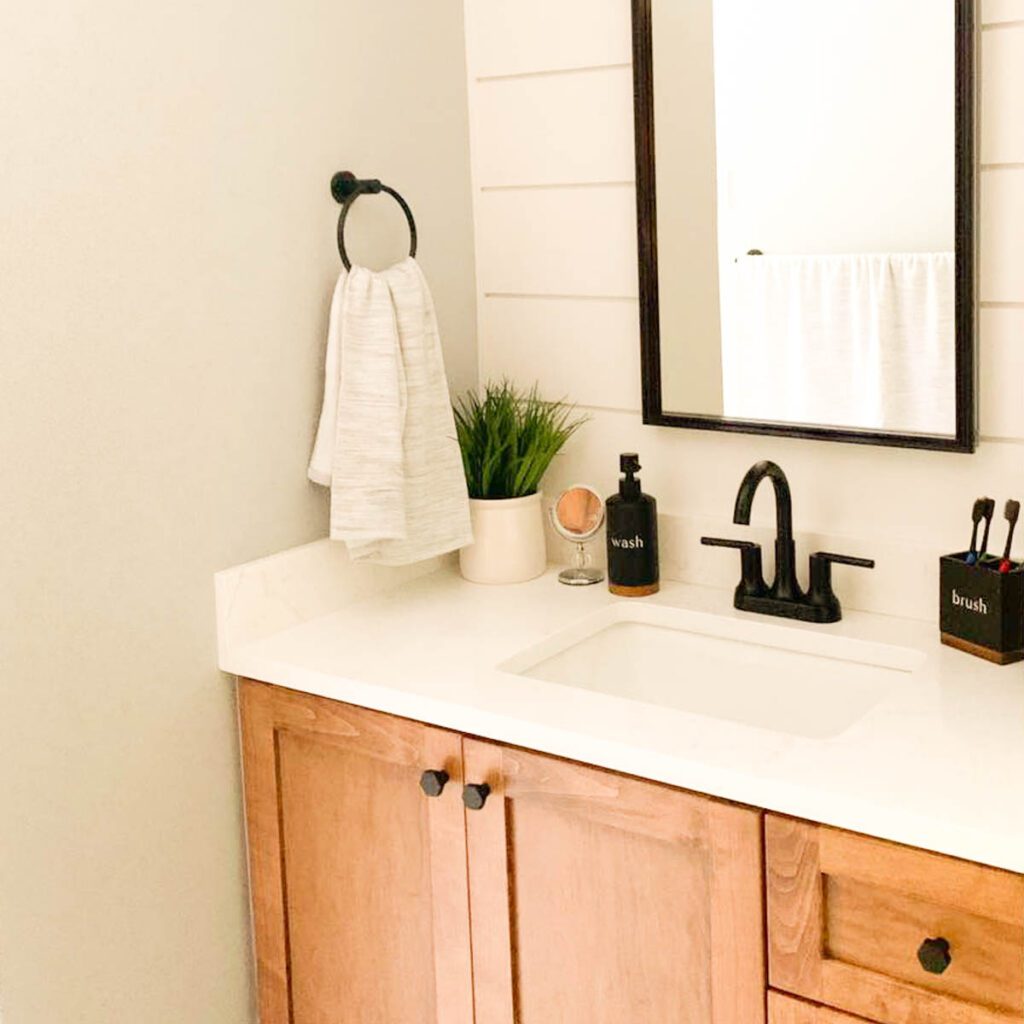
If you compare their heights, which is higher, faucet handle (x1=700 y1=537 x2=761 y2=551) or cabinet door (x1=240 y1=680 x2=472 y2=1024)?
faucet handle (x1=700 y1=537 x2=761 y2=551)

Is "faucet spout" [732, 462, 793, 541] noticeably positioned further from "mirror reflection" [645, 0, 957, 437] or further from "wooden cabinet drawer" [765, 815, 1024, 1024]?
"wooden cabinet drawer" [765, 815, 1024, 1024]

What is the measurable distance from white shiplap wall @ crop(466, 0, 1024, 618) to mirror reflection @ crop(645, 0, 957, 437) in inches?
2.1

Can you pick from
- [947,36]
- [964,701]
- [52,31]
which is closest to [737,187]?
[947,36]

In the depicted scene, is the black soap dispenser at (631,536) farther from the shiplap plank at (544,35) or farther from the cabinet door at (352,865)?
the shiplap plank at (544,35)

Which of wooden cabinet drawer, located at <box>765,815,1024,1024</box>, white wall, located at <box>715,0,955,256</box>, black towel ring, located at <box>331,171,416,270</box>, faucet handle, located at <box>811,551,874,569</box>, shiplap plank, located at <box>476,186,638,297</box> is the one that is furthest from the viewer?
shiplap plank, located at <box>476,186,638,297</box>

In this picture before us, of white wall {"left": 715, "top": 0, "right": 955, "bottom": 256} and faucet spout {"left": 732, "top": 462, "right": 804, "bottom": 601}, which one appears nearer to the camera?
white wall {"left": 715, "top": 0, "right": 955, "bottom": 256}

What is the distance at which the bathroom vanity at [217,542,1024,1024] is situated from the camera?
1.34 metres

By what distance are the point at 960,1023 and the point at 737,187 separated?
1049 mm

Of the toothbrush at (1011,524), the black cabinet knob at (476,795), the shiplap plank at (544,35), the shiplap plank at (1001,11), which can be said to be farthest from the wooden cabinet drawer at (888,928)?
the shiplap plank at (544,35)

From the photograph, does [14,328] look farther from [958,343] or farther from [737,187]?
[958,343]

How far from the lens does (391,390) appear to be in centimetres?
187

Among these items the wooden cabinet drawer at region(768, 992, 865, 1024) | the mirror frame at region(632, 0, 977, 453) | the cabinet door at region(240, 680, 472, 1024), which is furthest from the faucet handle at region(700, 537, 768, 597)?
the wooden cabinet drawer at region(768, 992, 865, 1024)

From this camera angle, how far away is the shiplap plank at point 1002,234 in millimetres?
1653

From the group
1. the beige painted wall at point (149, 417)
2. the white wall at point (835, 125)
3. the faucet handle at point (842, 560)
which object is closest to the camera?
the beige painted wall at point (149, 417)
